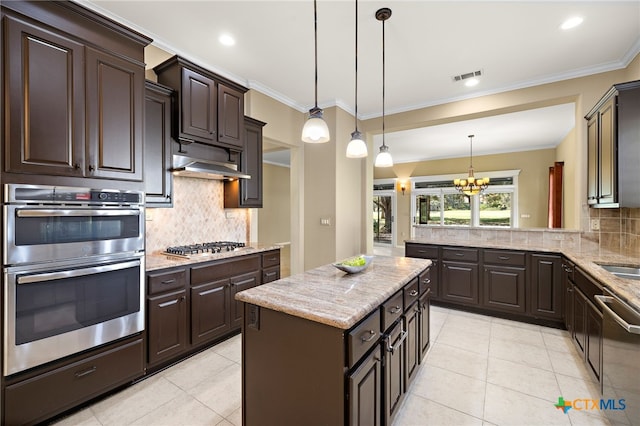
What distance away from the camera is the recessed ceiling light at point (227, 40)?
A: 276 centimetres

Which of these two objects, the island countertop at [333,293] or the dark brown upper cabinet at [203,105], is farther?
the dark brown upper cabinet at [203,105]

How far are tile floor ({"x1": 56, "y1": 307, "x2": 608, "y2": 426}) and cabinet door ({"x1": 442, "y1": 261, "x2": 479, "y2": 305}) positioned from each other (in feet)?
2.50

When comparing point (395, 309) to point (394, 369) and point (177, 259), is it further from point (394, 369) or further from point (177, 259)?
point (177, 259)

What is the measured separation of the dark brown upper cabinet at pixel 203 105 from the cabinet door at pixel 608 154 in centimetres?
372

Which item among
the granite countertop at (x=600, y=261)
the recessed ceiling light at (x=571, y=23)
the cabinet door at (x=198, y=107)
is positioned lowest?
the granite countertop at (x=600, y=261)

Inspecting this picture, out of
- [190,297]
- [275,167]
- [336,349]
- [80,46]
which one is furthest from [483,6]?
[275,167]

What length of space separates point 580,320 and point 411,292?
1.79 meters

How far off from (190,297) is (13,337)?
110 centimetres

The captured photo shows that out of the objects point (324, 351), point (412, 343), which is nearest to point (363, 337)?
point (324, 351)

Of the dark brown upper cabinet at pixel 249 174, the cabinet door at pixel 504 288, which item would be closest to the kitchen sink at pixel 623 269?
the cabinet door at pixel 504 288

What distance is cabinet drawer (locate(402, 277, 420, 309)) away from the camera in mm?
1872

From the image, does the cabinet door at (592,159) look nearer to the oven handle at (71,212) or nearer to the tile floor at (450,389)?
the tile floor at (450,389)

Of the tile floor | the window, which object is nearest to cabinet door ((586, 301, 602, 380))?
the tile floor

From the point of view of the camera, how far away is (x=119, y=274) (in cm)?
203
